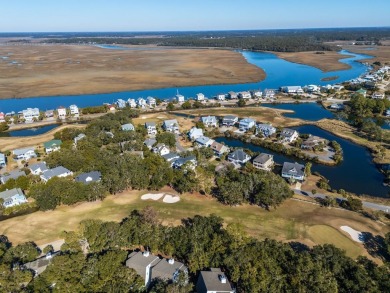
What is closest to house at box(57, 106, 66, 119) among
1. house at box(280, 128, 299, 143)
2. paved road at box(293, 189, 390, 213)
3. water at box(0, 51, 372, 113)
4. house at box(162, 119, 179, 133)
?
water at box(0, 51, 372, 113)

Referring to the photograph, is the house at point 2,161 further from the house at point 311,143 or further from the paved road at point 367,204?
the house at point 311,143

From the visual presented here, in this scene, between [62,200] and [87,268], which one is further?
[62,200]

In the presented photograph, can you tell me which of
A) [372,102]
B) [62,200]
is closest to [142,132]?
[62,200]

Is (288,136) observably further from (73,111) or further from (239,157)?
(73,111)

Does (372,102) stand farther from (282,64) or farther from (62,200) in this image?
(282,64)

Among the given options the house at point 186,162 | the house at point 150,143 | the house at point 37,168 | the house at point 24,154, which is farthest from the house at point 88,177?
the house at point 24,154
